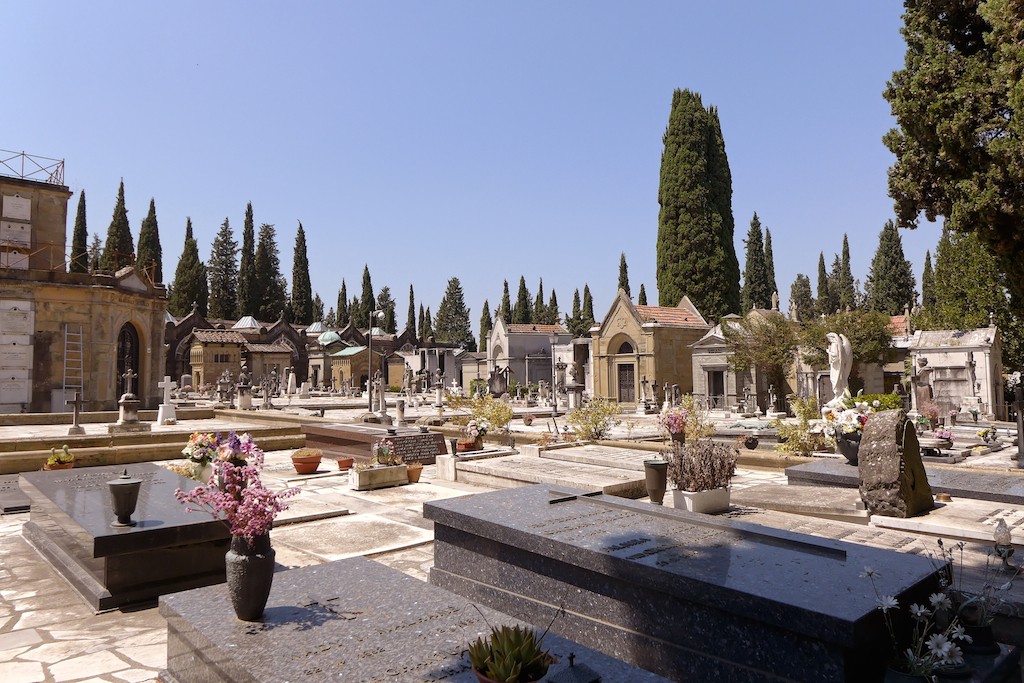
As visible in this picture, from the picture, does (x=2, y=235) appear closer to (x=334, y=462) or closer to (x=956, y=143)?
(x=334, y=462)

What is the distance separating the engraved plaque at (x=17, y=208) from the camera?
3117 cm

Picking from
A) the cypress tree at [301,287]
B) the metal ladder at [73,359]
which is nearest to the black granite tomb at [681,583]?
the metal ladder at [73,359]

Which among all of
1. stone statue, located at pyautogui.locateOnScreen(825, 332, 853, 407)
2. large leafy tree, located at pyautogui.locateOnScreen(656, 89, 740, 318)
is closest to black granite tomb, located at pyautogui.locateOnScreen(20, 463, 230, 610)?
stone statue, located at pyautogui.locateOnScreen(825, 332, 853, 407)

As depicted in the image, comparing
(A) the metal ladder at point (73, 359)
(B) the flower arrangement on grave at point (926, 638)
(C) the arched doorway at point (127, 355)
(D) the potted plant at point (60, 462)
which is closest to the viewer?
(B) the flower arrangement on grave at point (926, 638)

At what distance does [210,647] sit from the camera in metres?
3.83

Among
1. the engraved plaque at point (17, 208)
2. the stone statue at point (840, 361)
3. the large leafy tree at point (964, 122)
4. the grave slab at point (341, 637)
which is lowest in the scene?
the grave slab at point (341, 637)

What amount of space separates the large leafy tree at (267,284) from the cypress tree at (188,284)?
6.45 m

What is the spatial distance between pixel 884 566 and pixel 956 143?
12196 mm

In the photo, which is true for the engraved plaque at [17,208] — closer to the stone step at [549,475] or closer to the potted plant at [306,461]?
the potted plant at [306,461]

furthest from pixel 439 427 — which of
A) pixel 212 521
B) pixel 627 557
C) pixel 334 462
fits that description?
pixel 627 557

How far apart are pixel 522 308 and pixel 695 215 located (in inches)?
1246

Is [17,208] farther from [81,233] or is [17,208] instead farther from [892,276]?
[892,276]

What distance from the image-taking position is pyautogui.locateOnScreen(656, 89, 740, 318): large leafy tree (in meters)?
49.7

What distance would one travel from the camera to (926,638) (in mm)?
3762
